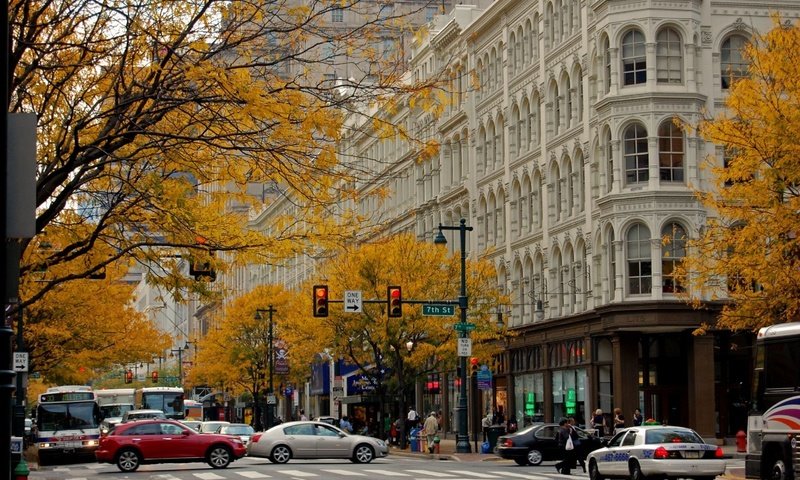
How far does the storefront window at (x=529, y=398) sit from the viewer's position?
2549 inches

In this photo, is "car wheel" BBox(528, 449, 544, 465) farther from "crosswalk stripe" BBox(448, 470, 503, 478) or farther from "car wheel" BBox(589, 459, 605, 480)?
"car wheel" BBox(589, 459, 605, 480)

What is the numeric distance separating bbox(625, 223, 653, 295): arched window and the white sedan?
81.0ft

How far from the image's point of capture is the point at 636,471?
29562 mm

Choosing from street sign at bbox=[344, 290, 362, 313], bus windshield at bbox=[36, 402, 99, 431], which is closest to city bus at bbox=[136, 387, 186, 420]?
bus windshield at bbox=[36, 402, 99, 431]

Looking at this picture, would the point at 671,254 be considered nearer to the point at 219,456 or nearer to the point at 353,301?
the point at 353,301

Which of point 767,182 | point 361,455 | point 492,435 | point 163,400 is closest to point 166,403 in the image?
point 163,400

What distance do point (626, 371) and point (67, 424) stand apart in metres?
22.6

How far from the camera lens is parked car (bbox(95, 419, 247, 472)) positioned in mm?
40469

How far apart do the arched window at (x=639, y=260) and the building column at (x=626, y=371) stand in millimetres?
2205

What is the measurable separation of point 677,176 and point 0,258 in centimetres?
4813

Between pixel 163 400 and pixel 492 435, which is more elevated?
pixel 163 400

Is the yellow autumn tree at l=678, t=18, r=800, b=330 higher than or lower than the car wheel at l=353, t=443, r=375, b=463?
higher

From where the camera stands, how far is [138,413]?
178 ft

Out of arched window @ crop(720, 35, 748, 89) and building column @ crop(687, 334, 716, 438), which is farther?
arched window @ crop(720, 35, 748, 89)
